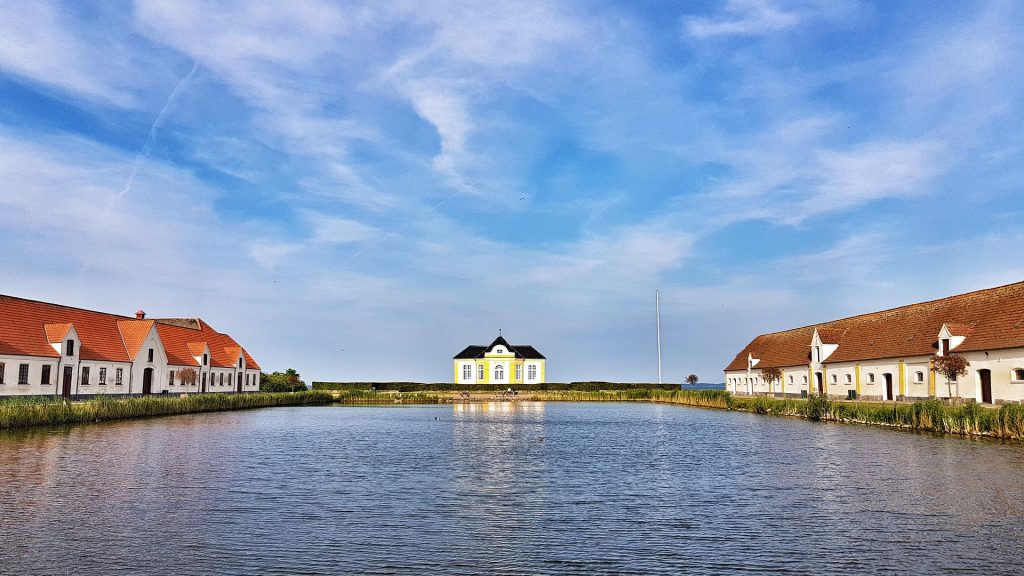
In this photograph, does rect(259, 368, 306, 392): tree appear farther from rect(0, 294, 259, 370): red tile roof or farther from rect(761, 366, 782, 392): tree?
rect(761, 366, 782, 392): tree

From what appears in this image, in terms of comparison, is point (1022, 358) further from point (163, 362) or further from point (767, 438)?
point (163, 362)

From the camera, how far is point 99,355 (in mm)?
50406

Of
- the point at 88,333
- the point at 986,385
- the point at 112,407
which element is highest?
the point at 88,333

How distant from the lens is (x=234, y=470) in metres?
21.7

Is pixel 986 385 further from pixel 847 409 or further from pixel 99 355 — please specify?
pixel 99 355

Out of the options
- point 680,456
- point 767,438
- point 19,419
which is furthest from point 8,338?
point 767,438

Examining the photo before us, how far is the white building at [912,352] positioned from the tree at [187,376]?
4992 centimetres

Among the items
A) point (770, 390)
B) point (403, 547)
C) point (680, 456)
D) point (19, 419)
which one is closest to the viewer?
point (403, 547)

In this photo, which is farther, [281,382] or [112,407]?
[281,382]

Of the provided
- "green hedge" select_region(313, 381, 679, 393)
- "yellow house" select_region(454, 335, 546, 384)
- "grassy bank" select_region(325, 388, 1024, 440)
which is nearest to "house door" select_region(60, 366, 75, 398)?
"grassy bank" select_region(325, 388, 1024, 440)

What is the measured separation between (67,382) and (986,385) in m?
53.0

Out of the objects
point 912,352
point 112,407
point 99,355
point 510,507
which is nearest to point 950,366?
point 912,352

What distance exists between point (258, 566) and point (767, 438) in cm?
2596

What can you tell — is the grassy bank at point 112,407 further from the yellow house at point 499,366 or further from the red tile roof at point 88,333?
the yellow house at point 499,366
